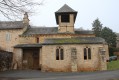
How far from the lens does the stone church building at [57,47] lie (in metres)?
34.4

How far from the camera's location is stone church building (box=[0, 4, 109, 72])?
113ft

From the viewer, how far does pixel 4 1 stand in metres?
15.7

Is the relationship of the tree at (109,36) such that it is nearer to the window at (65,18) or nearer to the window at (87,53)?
the window at (65,18)

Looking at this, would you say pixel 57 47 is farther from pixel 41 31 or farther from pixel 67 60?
pixel 41 31

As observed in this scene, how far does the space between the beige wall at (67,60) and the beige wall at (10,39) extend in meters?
10.1

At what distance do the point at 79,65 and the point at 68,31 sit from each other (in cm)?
886

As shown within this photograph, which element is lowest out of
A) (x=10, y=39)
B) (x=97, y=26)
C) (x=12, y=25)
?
(x=10, y=39)

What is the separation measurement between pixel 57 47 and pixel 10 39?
12.9 m

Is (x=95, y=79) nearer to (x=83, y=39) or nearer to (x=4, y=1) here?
(x=4, y=1)

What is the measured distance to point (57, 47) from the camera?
115 ft

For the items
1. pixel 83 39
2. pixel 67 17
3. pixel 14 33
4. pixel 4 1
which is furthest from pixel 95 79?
pixel 14 33

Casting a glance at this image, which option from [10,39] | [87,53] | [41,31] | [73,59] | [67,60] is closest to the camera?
[73,59]

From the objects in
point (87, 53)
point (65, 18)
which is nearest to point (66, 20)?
point (65, 18)

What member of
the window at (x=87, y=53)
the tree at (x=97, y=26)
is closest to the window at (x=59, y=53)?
the window at (x=87, y=53)
